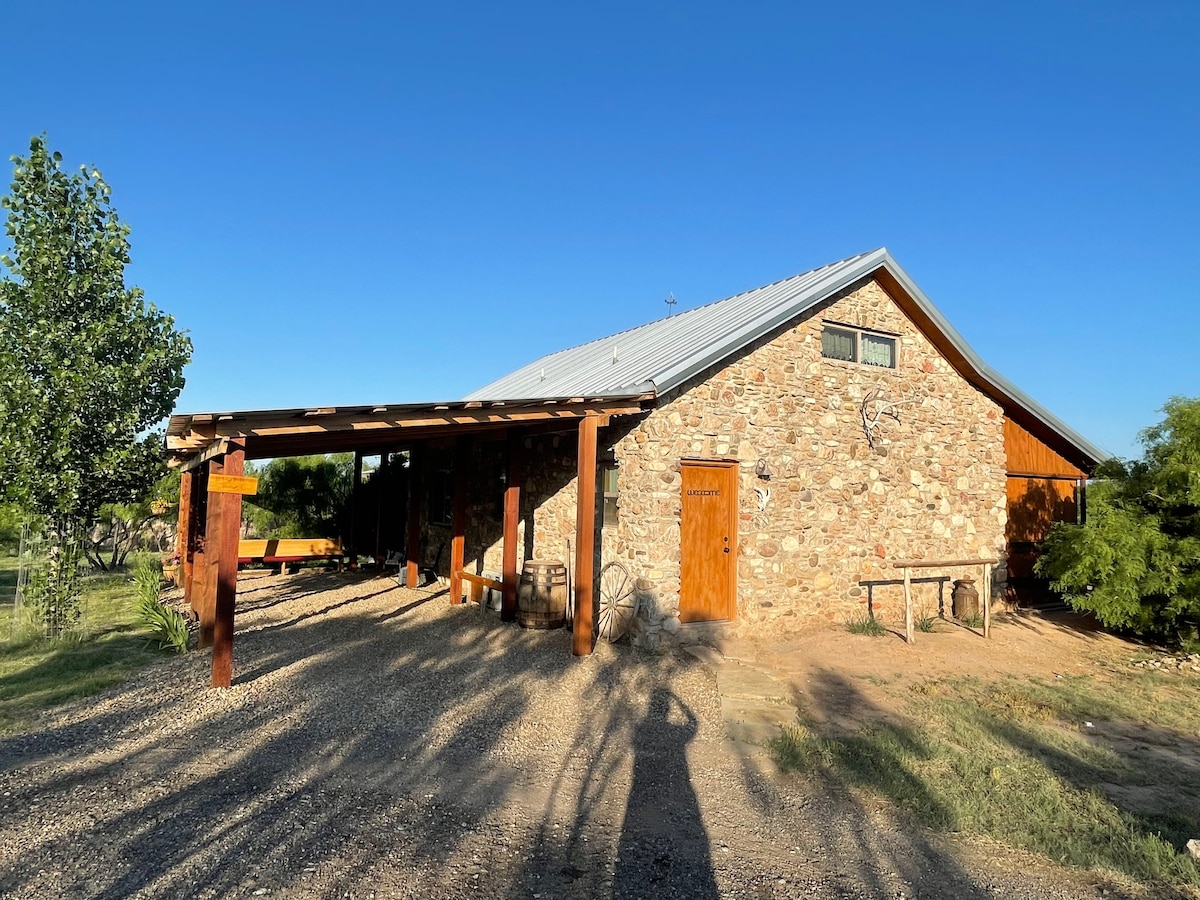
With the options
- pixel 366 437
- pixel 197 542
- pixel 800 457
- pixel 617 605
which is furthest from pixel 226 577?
pixel 800 457

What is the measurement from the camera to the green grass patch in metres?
9.49

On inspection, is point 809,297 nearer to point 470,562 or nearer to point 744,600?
point 744,600

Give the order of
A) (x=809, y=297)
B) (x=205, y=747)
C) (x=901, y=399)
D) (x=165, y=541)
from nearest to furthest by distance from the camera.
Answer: (x=205, y=747) < (x=809, y=297) < (x=901, y=399) < (x=165, y=541)

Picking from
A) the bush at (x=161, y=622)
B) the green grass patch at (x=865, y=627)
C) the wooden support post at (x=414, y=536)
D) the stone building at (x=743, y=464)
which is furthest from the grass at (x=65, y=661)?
the green grass patch at (x=865, y=627)

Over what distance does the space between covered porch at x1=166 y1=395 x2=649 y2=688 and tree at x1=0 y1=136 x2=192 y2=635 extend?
90 cm

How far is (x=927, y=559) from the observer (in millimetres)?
10781

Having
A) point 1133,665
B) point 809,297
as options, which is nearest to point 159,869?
point 809,297

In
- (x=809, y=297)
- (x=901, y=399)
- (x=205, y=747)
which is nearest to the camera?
(x=205, y=747)

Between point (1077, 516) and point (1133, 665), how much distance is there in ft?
16.6

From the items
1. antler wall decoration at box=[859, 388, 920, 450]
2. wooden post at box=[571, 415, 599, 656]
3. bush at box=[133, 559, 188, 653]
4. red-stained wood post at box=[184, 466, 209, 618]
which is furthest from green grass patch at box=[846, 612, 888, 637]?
red-stained wood post at box=[184, 466, 209, 618]

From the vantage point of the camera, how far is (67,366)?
791 cm

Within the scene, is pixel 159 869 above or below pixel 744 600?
below

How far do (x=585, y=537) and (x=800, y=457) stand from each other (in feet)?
10.6

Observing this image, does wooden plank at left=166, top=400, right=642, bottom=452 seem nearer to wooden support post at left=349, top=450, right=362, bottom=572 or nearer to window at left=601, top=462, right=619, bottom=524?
window at left=601, top=462, right=619, bottom=524
